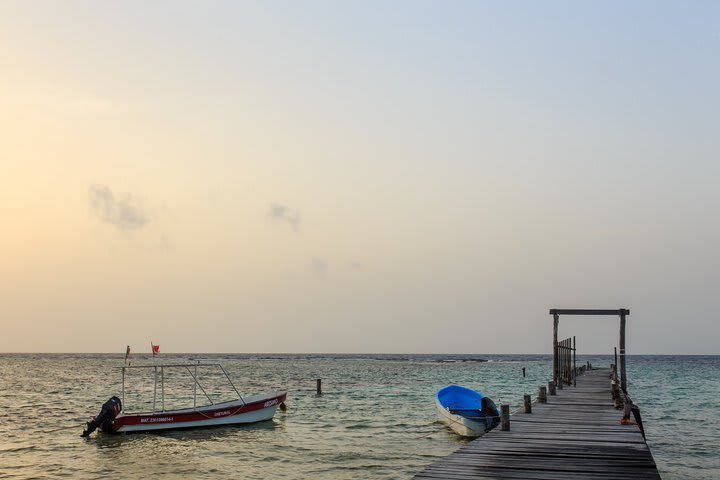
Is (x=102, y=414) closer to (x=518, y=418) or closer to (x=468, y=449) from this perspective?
(x=518, y=418)

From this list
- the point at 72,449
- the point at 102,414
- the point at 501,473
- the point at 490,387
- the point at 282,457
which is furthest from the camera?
the point at 490,387

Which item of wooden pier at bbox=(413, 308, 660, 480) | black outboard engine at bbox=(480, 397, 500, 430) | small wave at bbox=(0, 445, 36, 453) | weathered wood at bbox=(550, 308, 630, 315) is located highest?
weathered wood at bbox=(550, 308, 630, 315)

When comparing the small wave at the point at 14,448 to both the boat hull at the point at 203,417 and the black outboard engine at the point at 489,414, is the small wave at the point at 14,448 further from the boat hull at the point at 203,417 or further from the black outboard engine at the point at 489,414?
the black outboard engine at the point at 489,414

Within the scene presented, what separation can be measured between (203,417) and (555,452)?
24079mm

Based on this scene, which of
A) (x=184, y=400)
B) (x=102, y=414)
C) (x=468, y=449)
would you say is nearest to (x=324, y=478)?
(x=468, y=449)

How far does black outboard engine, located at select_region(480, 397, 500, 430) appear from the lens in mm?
31641

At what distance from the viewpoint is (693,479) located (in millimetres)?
25094

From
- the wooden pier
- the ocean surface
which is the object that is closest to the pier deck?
the wooden pier

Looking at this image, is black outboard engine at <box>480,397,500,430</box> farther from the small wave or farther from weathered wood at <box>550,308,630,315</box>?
the small wave

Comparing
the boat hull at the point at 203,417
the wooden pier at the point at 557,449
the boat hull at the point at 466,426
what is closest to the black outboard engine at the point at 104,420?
the boat hull at the point at 203,417


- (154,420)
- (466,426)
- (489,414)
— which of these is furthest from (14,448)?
(489,414)

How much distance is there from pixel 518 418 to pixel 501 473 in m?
9.73

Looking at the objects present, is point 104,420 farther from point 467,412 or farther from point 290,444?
point 467,412

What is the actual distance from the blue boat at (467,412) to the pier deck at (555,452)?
19.8ft
